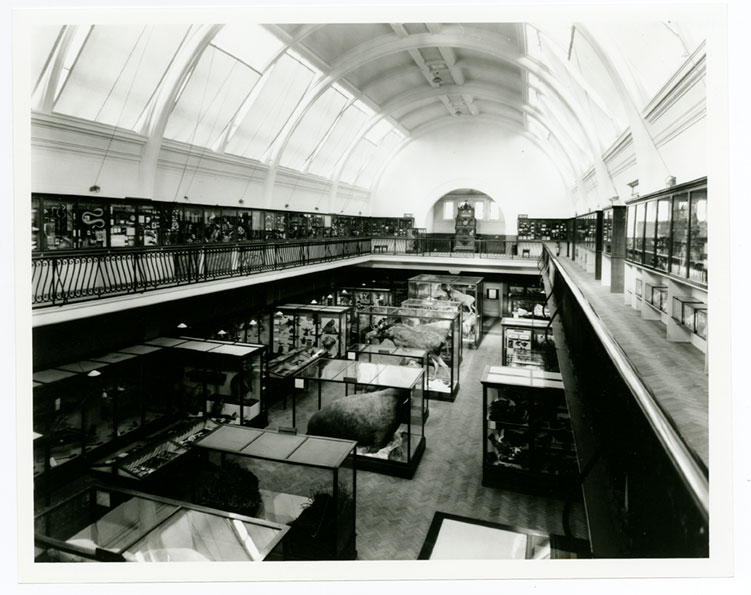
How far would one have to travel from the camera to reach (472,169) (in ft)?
93.1

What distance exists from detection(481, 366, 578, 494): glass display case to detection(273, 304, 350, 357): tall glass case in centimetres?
682

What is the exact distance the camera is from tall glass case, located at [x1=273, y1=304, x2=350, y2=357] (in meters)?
14.9

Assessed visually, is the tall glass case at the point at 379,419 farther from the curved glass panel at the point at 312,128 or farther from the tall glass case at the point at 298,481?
the curved glass panel at the point at 312,128

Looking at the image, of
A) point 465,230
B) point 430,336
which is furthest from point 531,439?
point 465,230

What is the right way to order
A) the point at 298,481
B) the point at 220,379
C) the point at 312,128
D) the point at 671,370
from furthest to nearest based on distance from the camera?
1. the point at 312,128
2. the point at 220,379
3. the point at 298,481
4. the point at 671,370

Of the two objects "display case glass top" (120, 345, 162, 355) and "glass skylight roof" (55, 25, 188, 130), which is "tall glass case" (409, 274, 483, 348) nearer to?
"display case glass top" (120, 345, 162, 355)

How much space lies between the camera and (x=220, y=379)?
10609mm

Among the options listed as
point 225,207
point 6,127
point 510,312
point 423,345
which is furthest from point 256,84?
point 510,312

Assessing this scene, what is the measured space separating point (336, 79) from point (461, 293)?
890cm

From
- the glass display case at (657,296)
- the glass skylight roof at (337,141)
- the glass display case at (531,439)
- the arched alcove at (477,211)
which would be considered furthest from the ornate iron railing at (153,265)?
the arched alcove at (477,211)

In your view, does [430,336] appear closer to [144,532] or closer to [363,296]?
[363,296]

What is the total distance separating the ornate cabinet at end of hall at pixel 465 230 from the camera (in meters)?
27.0

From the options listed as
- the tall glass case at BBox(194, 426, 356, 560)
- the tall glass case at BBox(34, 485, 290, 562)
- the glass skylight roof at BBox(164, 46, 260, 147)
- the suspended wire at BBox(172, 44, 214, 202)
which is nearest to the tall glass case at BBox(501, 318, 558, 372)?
the tall glass case at BBox(194, 426, 356, 560)

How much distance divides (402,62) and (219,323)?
12.5m
